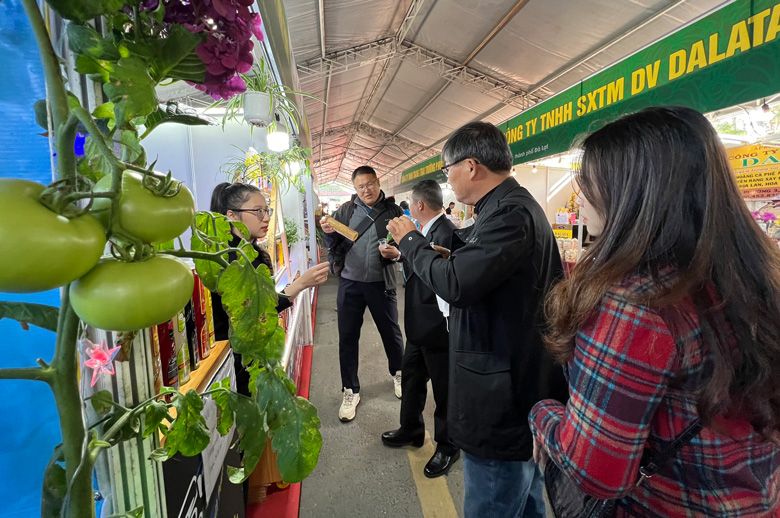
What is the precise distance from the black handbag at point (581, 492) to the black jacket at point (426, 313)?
1.18m

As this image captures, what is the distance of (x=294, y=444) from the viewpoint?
0.44 meters

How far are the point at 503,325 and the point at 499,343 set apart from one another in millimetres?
63

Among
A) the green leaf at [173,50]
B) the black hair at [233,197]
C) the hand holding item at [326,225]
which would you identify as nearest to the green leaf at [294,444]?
the green leaf at [173,50]

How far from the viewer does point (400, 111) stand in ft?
43.2

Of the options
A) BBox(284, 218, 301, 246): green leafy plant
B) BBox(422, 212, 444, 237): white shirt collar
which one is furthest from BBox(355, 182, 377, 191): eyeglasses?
BBox(284, 218, 301, 246): green leafy plant

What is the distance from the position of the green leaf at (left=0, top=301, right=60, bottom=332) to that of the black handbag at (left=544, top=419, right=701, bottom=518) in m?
0.94

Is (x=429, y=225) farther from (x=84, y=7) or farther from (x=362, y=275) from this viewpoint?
(x=84, y=7)

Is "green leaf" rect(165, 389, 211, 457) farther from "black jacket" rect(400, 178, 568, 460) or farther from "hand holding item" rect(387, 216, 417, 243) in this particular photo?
"hand holding item" rect(387, 216, 417, 243)

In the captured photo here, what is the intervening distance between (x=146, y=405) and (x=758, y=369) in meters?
0.99

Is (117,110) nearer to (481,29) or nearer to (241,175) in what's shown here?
(241,175)

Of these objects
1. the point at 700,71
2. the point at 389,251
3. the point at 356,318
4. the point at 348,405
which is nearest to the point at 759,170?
the point at 700,71

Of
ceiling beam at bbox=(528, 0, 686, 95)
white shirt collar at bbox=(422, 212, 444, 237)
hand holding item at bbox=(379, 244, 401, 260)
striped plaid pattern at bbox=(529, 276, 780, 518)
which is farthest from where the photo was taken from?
ceiling beam at bbox=(528, 0, 686, 95)

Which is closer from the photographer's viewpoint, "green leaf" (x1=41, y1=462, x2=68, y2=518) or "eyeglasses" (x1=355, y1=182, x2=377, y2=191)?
"green leaf" (x1=41, y1=462, x2=68, y2=518)

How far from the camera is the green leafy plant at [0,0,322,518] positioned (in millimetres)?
273
